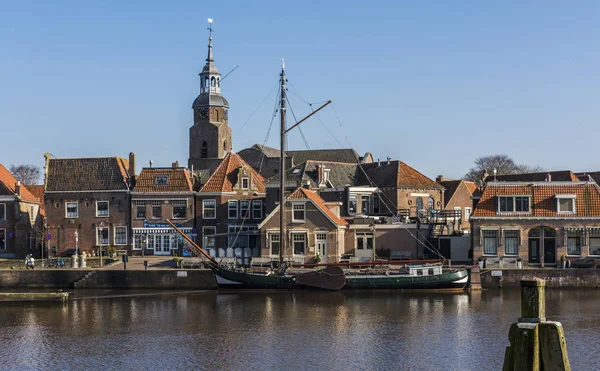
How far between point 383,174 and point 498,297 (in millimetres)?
26659

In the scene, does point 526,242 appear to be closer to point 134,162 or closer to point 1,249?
point 134,162

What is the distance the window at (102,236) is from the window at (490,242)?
32843 mm

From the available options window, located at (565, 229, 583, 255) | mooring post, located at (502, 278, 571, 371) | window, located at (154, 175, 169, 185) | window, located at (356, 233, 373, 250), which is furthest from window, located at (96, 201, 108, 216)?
mooring post, located at (502, 278, 571, 371)

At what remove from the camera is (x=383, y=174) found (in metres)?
75.1

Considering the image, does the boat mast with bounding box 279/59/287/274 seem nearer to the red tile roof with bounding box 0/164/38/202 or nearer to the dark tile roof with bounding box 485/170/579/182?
the dark tile roof with bounding box 485/170/579/182

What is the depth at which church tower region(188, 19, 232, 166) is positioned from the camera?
9500 centimetres

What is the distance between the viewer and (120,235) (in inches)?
2803

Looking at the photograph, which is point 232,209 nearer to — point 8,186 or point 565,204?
point 8,186

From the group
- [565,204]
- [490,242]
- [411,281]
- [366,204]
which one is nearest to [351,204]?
[366,204]

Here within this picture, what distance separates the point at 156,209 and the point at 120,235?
3.94m

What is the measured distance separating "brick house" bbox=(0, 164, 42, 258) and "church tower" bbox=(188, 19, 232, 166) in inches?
1023

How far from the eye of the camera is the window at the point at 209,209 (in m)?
70.6

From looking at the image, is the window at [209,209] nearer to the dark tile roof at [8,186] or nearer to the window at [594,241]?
the dark tile roof at [8,186]

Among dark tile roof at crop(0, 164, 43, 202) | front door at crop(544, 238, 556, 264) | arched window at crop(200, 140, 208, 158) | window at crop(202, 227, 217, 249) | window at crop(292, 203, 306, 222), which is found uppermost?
arched window at crop(200, 140, 208, 158)
